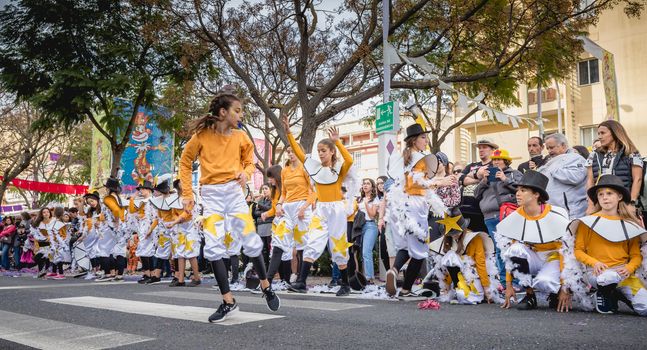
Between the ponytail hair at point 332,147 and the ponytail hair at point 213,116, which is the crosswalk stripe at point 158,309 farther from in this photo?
the ponytail hair at point 332,147

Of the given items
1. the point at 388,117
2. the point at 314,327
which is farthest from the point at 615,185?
the point at 388,117

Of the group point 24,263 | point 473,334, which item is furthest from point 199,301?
point 24,263

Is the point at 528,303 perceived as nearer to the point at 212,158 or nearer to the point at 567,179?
the point at 567,179

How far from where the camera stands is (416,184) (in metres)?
7.09

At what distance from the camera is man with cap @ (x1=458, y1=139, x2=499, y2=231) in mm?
8477

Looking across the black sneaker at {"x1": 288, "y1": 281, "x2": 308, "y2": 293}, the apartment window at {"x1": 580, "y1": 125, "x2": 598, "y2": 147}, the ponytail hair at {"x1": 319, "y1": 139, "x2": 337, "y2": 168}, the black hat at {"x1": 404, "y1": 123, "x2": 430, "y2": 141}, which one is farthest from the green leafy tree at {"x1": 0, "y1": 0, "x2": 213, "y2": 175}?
the apartment window at {"x1": 580, "y1": 125, "x2": 598, "y2": 147}

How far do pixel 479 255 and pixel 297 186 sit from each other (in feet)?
10.6

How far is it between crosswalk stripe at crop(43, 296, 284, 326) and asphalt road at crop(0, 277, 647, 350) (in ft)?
0.03

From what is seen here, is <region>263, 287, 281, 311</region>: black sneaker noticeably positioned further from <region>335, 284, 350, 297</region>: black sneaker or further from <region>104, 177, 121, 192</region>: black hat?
<region>104, 177, 121, 192</region>: black hat

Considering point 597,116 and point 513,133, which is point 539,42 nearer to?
point 597,116

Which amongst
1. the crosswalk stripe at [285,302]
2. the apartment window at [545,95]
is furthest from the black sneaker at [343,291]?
the apartment window at [545,95]

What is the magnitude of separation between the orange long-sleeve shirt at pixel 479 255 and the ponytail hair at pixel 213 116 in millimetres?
3203

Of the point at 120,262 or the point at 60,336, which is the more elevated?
the point at 120,262

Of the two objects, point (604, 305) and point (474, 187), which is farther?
point (474, 187)
